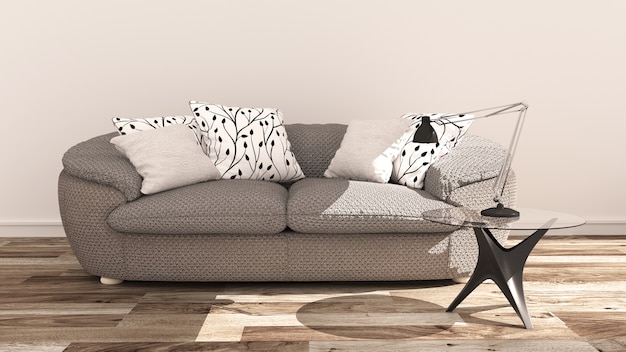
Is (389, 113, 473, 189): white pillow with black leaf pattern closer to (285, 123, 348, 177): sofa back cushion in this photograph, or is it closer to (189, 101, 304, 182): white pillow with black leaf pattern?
(285, 123, 348, 177): sofa back cushion

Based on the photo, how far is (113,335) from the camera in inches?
99.7

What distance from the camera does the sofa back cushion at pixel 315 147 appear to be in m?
3.83

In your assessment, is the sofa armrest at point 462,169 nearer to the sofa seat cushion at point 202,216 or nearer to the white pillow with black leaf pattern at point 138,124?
the sofa seat cushion at point 202,216

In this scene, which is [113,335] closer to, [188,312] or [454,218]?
[188,312]

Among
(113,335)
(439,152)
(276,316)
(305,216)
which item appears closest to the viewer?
(113,335)

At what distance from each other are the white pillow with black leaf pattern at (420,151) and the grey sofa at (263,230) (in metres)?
0.23

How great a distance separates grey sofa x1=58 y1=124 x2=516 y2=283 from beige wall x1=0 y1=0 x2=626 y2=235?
4.27ft

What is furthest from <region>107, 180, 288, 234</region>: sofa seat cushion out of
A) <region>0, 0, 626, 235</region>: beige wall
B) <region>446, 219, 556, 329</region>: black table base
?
<region>0, 0, 626, 235</region>: beige wall

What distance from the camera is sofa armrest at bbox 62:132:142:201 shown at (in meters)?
3.14

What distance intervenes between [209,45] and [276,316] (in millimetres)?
2308

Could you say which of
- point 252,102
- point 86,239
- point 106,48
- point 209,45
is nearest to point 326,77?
point 252,102

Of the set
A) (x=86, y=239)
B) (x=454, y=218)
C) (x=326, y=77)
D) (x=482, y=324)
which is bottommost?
(x=482, y=324)

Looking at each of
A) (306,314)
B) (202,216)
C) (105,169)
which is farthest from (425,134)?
(105,169)

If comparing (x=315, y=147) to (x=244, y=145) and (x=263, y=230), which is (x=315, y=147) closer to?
(x=244, y=145)
